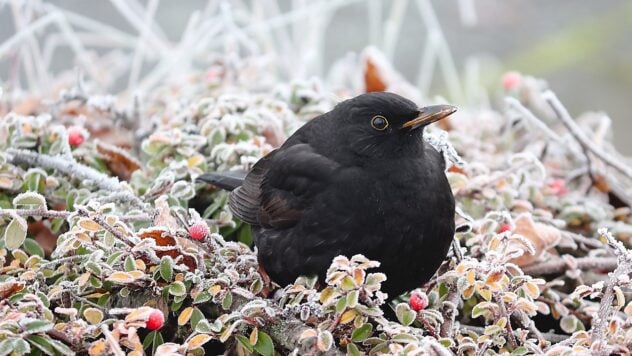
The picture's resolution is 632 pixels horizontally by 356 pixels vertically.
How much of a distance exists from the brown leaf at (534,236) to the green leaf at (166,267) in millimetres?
1058

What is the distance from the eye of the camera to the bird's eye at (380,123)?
2.48 meters

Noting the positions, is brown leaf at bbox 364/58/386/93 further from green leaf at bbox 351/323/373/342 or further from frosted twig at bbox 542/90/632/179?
green leaf at bbox 351/323/373/342

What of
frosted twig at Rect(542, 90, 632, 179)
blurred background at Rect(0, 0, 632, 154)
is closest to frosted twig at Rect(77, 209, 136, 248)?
frosted twig at Rect(542, 90, 632, 179)

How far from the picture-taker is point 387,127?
8.13ft

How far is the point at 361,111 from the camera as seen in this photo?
8.30 ft

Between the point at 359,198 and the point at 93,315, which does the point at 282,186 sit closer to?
the point at 359,198

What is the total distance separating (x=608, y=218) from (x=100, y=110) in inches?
72.5

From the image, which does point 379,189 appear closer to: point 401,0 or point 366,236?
point 366,236

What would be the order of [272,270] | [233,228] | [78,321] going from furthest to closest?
[233,228]
[272,270]
[78,321]

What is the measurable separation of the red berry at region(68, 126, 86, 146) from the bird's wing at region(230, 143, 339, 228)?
552 mm

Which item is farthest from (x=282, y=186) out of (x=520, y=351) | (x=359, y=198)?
(x=520, y=351)

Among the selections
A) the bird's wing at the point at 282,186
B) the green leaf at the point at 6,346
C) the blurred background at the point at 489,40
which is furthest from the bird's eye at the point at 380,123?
the blurred background at the point at 489,40

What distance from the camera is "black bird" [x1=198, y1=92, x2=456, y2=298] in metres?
2.29

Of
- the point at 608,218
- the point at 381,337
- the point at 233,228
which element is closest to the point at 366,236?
the point at 381,337
